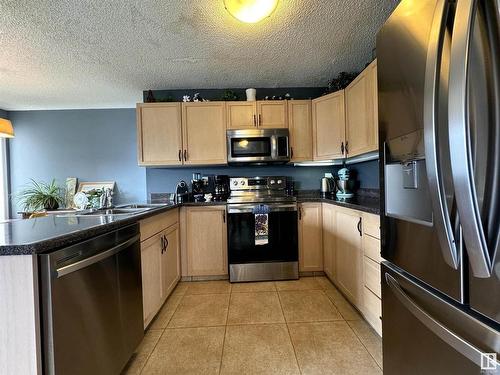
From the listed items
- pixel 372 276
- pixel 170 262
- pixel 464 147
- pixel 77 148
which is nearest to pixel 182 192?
pixel 170 262

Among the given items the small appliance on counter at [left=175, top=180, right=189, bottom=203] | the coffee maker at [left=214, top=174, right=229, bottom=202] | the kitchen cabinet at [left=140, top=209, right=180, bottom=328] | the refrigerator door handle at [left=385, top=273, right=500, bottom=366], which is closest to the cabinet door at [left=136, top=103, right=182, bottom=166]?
the small appliance on counter at [left=175, top=180, right=189, bottom=203]

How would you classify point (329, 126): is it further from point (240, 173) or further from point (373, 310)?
point (373, 310)

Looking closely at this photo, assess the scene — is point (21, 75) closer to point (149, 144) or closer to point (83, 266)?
point (149, 144)

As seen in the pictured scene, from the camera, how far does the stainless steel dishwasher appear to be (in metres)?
0.91

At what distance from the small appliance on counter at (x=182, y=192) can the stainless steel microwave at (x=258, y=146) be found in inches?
27.3

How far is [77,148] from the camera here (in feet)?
14.3

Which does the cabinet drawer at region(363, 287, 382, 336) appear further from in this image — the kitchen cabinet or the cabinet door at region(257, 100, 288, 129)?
the cabinet door at region(257, 100, 288, 129)

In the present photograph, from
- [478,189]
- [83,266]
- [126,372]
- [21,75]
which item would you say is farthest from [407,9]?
[21,75]

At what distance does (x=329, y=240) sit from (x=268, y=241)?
651 mm

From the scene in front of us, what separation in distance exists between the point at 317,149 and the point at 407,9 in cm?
222

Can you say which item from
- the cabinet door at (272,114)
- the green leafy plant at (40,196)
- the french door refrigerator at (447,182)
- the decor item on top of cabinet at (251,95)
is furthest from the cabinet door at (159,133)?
the french door refrigerator at (447,182)

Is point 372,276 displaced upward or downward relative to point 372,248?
downward

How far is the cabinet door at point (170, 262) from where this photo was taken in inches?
88.8

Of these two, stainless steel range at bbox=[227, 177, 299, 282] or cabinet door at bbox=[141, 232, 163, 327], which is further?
stainless steel range at bbox=[227, 177, 299, 282]
